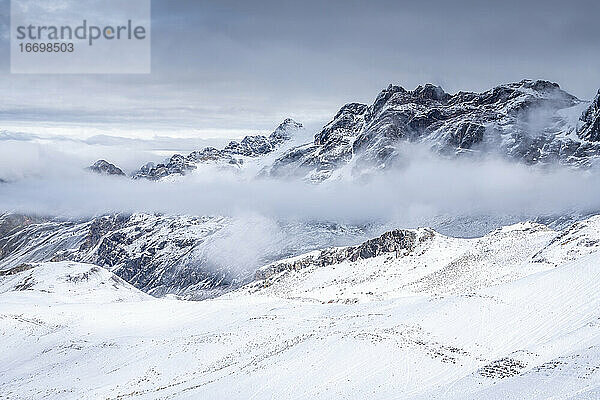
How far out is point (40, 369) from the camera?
160ft

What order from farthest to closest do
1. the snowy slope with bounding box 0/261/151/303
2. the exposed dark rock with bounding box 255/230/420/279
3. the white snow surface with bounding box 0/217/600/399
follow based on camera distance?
the exposed dark rock with bounding box 255/230/420/279
the snowy slope with bounding box 0/261/151/303
the white snow surface with bounding box 0/217/600/399

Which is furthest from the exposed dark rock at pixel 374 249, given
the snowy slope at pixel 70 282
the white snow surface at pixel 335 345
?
the snowy slope at pixel 70 282

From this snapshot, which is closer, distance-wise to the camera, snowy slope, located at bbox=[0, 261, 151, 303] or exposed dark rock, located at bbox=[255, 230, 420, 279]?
snowy slope, located at bbox=[0, 261, 151, 303]

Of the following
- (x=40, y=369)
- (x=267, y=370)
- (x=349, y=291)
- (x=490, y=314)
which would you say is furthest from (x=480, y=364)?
(x=349, y=291)

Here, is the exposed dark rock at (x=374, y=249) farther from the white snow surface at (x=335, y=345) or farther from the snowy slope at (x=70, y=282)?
the snowy slope at (x=70, y=282)

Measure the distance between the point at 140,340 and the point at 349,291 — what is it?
3923 cm

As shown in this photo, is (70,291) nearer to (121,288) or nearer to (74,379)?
(121,288)

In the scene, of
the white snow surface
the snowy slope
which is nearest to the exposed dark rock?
the white snow surface

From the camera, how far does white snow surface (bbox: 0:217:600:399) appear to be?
32.8 meters

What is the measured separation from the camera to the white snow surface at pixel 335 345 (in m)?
32.8

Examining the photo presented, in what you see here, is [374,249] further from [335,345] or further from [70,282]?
[335,345]

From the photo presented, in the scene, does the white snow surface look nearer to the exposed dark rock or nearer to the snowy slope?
the exposed dark rock

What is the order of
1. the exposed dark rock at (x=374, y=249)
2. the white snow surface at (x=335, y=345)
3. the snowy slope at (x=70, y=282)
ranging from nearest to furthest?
the white snow surface at (x=335, y=345)
the snowy slope at (x=70, y=282)
the exposed dark rock at (x=374, y=249)

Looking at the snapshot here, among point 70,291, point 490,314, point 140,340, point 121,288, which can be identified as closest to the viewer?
point 490,314
